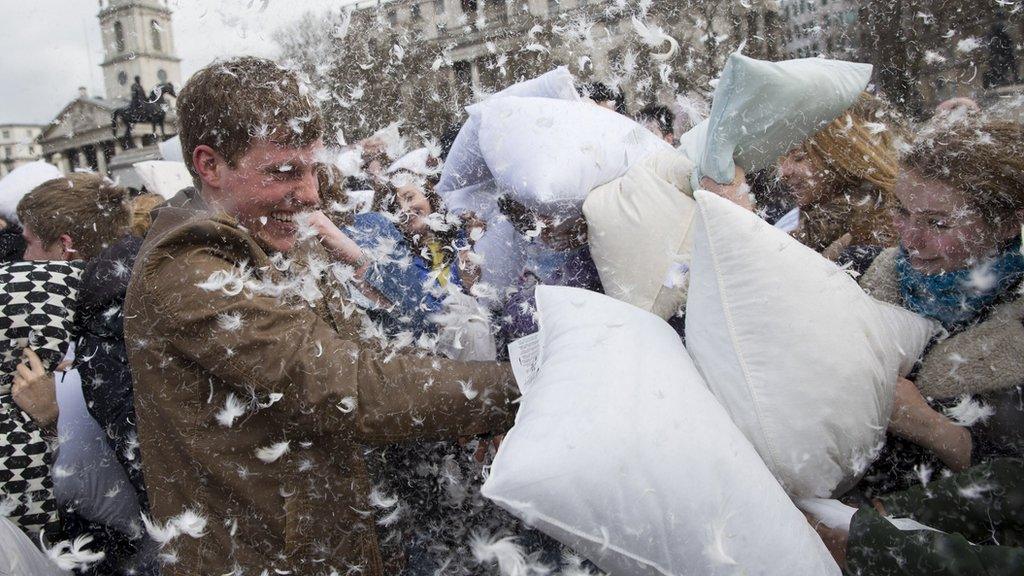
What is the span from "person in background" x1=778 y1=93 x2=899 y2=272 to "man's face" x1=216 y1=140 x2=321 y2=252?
107 centimetres

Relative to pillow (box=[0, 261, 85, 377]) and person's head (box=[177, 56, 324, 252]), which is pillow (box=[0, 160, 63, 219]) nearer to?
pillow (box=[0, 261, 85, 377])

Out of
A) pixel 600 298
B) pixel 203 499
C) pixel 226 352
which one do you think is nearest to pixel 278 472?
pixel 203 499

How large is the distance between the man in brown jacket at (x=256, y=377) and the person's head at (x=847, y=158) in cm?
91

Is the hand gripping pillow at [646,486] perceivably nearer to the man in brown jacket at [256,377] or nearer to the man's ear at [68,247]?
the man in brown jacket at [256,377]

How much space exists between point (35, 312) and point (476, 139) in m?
1.49

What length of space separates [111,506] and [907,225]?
2398mm

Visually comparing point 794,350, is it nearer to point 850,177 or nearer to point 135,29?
point 850,177

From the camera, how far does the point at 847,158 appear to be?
168cm

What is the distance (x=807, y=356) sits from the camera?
3.88 feet

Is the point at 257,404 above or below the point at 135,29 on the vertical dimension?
below

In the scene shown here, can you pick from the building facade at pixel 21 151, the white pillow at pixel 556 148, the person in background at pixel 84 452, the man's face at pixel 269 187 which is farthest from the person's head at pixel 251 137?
the building facade at pixel 21 151

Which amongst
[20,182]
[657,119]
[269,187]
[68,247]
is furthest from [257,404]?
[20,182]

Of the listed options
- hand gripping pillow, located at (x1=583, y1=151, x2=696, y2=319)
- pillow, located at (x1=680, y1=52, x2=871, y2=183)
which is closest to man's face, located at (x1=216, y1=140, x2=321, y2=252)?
hand gripping pillow, located at (x1=583, y1=151, x2=696, y2=319)

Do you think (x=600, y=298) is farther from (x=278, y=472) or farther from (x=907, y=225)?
(x=278, y=472)
